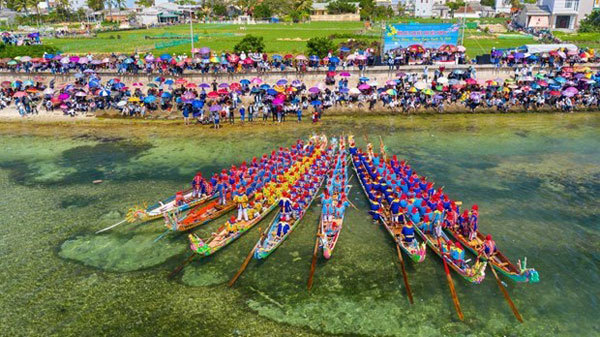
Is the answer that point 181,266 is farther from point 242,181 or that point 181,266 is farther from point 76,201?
point 76,201

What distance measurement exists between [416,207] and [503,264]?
172 inches

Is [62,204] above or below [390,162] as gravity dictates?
below

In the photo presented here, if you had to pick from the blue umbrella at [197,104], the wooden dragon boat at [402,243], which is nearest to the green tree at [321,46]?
the blue umbrella at [197,104]

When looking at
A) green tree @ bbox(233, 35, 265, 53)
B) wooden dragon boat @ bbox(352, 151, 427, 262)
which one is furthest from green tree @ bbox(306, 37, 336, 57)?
wooden dragon boat @ bbox(352, 151, 427, 262)


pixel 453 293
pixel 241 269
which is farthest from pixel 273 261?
pixel 453 293

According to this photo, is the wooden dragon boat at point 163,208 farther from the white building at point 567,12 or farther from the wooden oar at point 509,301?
the white building at point 567,12

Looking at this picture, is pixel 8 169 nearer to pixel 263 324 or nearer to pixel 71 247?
pixel 71 247

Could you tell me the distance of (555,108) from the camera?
133 ft

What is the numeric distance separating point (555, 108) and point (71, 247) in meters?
41.8

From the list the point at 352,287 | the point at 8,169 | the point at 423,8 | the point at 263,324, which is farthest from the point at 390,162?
the point at 423,8

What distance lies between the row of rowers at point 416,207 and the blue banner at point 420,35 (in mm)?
26128

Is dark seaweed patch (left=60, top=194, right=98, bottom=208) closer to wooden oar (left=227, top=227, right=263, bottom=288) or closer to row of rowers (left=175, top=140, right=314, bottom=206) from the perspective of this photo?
row of rowers (left=175, top=140, right=314, bottom=206)

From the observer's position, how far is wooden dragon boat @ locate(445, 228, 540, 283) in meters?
14.8

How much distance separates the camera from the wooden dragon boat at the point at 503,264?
1480 centimetres
